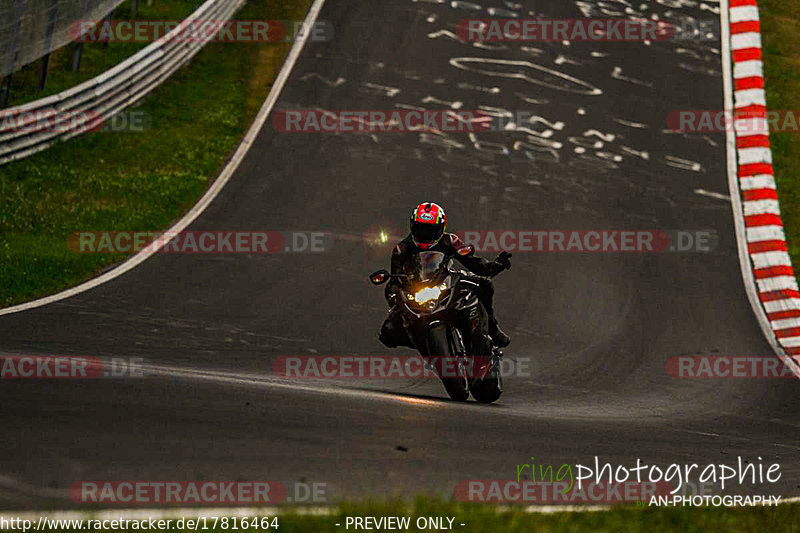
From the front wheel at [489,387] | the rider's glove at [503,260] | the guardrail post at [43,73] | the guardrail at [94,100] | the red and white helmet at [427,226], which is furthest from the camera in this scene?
the guardrail post at [43,73]

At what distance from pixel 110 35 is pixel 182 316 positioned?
11.3 metres

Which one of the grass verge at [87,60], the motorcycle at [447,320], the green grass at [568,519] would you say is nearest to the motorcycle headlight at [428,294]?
the motorcycle at [447,320]

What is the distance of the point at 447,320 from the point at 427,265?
0.44m

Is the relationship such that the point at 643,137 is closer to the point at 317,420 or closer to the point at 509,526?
the point at 317,420

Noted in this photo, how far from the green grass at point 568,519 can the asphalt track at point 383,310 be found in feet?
1.22

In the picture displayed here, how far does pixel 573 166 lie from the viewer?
61.1 ft

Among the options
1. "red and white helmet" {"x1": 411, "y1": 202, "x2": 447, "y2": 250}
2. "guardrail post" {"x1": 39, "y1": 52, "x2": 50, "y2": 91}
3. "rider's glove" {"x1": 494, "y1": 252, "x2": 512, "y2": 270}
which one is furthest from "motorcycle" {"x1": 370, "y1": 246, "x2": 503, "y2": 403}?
"guardrail post" {"x1": 39, "y1": 52, "x2": 50, "y2": 91}

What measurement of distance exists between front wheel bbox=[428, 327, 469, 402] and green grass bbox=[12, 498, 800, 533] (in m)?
2.85

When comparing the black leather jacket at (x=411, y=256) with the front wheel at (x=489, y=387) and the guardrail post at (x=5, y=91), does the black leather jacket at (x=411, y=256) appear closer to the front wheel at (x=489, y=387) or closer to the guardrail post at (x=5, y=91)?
the front wheel at (x=489, y=387)

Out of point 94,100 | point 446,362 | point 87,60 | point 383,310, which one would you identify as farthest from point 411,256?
point 87,60

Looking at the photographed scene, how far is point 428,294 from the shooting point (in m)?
7.95

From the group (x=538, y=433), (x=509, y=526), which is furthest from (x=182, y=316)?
(x=509, y=526)

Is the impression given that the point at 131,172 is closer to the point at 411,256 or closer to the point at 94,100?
the point at 94,100

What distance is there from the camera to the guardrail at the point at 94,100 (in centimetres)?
1584
